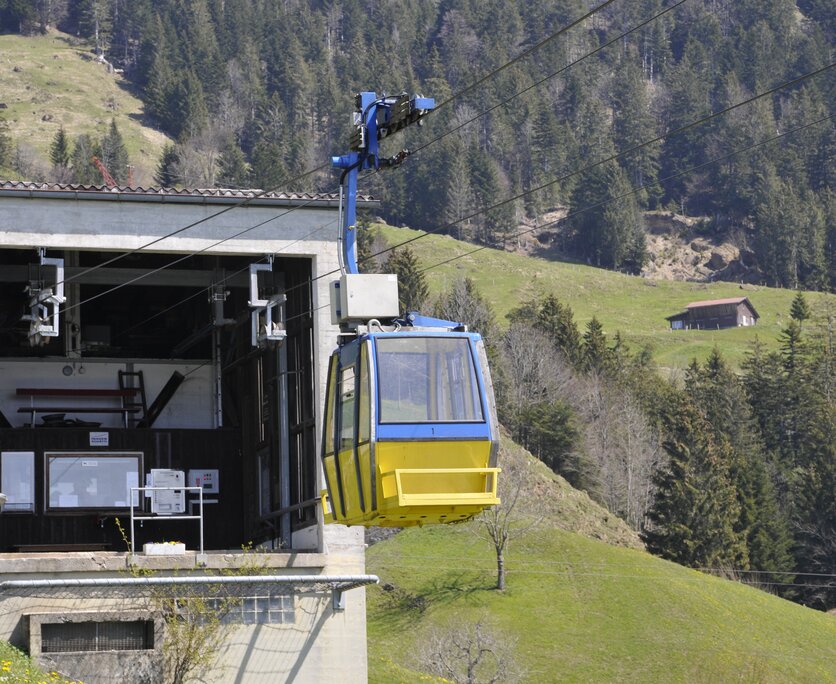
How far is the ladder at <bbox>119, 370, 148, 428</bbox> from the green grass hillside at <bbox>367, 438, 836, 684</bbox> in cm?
1339

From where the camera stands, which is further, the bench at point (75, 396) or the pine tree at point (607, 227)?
the pine tree at point (607, 227)

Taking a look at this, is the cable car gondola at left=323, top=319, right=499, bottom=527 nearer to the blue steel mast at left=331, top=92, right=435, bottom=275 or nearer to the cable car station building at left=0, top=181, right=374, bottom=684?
the blue steel mast at left=331, top=92, right=435, bottom=275

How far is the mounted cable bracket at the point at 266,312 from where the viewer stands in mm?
28531

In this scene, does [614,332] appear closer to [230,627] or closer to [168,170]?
[168,170]

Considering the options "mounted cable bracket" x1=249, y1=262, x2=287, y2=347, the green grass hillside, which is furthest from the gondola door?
the green grass hillside

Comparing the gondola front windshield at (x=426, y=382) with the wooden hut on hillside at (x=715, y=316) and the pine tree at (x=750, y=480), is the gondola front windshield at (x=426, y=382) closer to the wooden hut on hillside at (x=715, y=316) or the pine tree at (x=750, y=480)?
the pine tree at (x=750, y=480)

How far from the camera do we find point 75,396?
36.1m

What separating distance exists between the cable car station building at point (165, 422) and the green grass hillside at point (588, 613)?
13849 mm

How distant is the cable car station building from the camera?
25.9 metres

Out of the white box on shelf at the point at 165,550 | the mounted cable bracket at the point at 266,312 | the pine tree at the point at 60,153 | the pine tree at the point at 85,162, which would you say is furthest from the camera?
the pine tree at the point at 60,153

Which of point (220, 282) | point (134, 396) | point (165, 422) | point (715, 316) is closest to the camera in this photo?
point (220, 282)

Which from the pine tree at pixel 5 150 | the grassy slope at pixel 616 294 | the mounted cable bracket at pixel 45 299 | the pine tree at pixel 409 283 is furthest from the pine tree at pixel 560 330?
the mounted cable bracket at pixel 45 299

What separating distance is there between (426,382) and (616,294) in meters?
152

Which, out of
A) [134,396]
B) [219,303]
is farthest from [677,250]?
[219,303]
